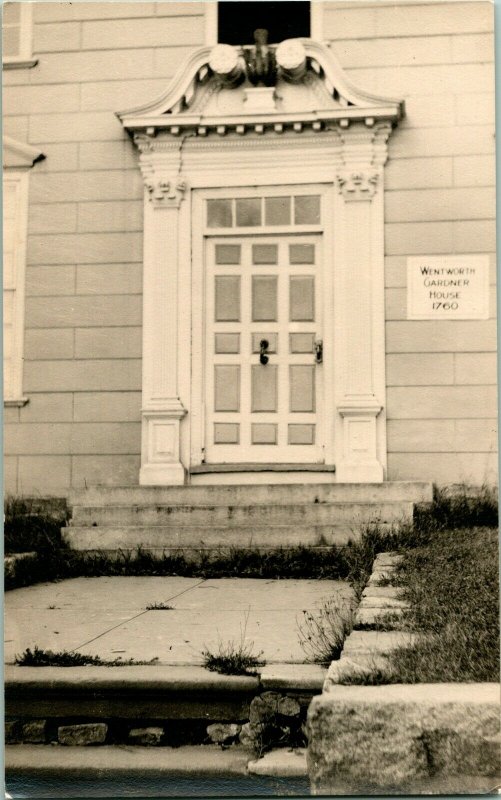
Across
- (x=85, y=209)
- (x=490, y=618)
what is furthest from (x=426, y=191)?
(x=490, y=618)

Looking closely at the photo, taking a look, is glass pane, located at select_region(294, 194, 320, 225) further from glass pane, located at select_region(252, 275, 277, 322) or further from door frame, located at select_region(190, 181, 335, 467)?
glass pane, located at select_region(252, 275, 277, 322)

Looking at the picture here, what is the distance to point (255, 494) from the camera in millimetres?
4691

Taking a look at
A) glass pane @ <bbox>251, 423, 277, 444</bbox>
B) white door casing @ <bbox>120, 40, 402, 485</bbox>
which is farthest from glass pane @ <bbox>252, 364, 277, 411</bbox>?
white door casing @ <bbox>120, 40, 402, 485</bbox>

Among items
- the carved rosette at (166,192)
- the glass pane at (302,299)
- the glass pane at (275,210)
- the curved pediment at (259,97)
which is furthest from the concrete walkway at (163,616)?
the curved pediment at (259,97)

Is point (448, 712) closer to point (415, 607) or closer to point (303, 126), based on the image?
point (415, 607)

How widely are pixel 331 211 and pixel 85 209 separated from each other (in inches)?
61.2

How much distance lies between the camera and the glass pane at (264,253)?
515 cm

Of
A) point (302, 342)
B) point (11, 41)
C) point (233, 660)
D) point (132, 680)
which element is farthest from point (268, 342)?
point (132, 680)

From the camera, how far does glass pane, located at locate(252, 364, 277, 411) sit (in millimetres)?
5113

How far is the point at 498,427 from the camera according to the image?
387 centimetres

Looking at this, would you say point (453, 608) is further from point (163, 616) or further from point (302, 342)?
point (302, 342)

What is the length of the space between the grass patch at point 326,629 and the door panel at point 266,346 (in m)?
1.47

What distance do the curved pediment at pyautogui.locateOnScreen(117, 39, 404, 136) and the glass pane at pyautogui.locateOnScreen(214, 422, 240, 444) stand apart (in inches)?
72.1

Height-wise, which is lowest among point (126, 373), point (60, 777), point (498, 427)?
point (60, 777)
